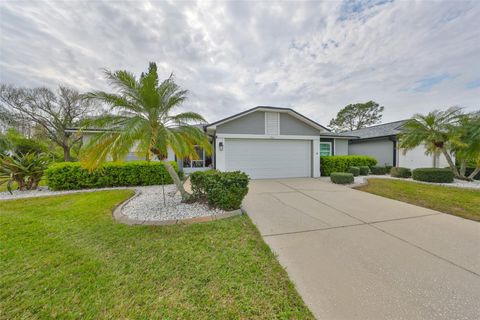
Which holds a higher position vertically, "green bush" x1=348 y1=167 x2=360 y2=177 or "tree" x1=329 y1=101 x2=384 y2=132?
"tree" x1=329 y1=101 x2=384 y2=132

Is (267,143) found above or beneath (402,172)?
above

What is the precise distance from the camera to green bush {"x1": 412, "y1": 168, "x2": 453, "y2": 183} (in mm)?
8750

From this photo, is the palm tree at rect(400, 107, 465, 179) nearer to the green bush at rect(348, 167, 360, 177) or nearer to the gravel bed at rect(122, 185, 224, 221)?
the green bush at rect(348, 167, 360, 177)

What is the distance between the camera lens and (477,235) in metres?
3.60

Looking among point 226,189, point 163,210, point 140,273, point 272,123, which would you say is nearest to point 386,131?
point 272,123

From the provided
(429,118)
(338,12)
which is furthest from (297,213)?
(429,118)

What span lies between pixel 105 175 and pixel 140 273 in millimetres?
7709

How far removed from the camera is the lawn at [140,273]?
1.93 meters

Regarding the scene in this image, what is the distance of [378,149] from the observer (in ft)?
48.5

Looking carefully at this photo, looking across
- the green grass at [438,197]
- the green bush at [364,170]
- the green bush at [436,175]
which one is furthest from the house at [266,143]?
the green bush at [436,175]

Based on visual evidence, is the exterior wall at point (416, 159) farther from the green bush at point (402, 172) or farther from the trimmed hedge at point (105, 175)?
the trimmed hedge at point (105, 175)

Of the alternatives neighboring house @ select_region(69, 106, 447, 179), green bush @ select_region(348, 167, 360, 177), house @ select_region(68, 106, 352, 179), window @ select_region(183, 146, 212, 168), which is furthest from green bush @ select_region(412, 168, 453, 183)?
window @ select_region(183, 146, 212, 168)

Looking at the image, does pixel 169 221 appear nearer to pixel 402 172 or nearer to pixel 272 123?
pixel 272 123

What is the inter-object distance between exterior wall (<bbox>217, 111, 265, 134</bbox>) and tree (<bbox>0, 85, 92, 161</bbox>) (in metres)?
17.3
